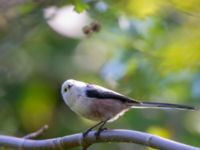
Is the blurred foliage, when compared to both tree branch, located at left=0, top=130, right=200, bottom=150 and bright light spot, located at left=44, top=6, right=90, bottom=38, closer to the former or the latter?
bright light spot, located at left=44, top=6, right=90, bottom=38

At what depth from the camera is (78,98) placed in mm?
3391

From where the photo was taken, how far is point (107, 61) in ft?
18.5

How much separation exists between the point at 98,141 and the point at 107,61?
270cm

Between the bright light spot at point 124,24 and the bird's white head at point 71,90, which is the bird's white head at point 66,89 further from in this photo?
the bright light spot at point 124,24

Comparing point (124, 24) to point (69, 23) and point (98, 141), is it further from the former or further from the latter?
point (98, 141)

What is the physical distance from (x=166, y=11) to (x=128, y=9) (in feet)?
1.21

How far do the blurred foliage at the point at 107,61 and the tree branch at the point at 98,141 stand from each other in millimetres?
614

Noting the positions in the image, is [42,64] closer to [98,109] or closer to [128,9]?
[128,9]

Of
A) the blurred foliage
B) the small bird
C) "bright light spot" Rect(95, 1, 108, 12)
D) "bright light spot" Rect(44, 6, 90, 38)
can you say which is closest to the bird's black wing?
the small bird

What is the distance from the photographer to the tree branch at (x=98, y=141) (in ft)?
8.26

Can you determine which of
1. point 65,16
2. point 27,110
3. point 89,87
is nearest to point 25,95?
point 27,110

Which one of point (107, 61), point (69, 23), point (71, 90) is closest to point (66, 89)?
point (71, 90)

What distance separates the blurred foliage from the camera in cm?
420

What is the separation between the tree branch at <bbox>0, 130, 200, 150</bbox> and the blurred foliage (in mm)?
614
